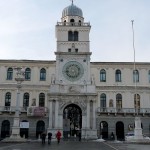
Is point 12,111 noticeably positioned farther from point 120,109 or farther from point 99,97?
point 120,109

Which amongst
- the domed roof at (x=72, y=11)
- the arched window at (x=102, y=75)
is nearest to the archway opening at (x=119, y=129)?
the arched window at (x=102, y=75)

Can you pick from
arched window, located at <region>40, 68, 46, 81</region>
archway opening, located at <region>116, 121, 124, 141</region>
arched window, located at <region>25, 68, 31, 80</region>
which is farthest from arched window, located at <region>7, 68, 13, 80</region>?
archway opening, located at <region>116, 121, 124, 141</region>

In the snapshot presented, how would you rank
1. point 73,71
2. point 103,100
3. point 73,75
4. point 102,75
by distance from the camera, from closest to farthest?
point 73,75
point 73,71
point 103,100
point 102,75

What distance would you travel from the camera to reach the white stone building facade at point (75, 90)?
5281cm

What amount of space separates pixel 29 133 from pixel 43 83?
399 inches

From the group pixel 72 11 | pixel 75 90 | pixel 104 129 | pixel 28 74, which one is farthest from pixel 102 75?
pixel 28 74

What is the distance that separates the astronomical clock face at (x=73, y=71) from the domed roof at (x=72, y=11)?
405 inches

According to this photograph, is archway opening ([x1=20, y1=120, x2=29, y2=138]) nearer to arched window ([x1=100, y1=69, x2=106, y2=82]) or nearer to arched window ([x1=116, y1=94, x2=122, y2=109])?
arched window ([x1=100, y1=69, x2=106, y2=82])

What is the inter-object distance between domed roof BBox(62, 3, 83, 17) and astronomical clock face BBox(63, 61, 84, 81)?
10286mm

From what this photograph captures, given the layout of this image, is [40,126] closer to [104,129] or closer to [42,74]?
[42,74]

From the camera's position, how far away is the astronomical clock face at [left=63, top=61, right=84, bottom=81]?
55.0m

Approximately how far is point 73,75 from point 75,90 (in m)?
3.29

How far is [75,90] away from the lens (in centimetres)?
5334

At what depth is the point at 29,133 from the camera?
175ft
